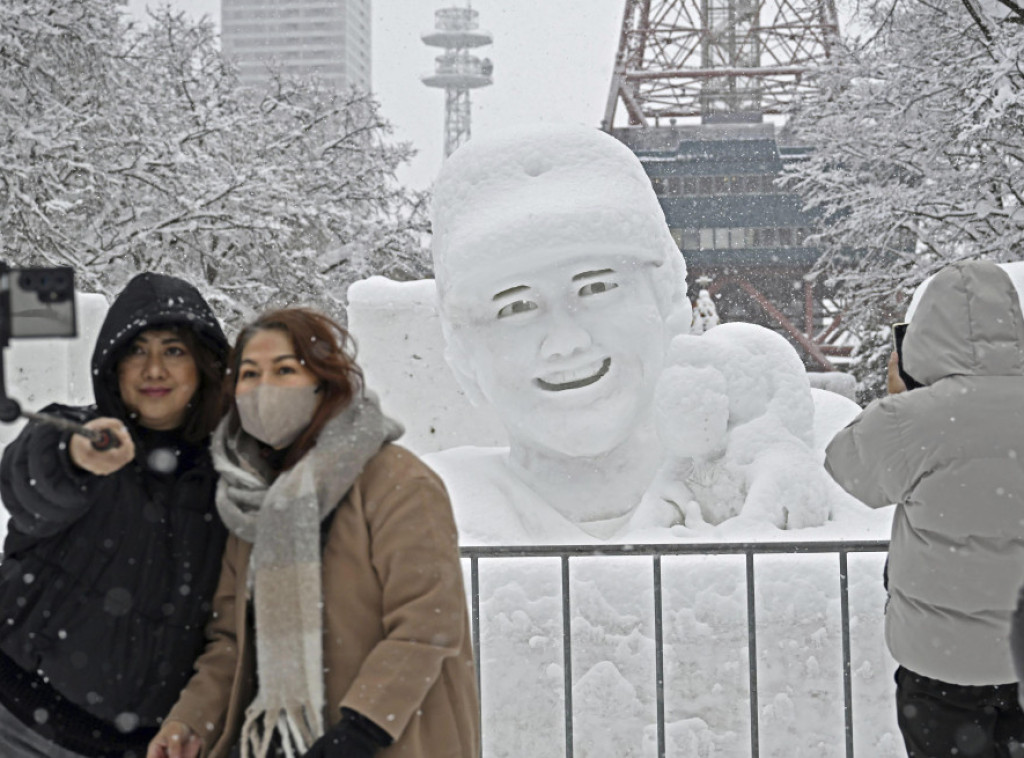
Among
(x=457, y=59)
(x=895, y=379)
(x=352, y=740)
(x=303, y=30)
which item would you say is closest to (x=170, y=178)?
(x=895, y=379)

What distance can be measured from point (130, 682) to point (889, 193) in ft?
46.1

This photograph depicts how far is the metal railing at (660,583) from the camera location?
3908 mm

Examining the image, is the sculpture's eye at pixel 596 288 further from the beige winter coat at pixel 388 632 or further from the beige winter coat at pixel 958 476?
the beige winter coat at pixel 388 632

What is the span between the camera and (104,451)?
2.28 m

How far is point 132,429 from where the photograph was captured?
8.45 feet

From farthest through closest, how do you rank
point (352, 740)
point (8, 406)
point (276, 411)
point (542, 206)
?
point (542, 206), point (276, 411), point (352, 740), point (8, 406)

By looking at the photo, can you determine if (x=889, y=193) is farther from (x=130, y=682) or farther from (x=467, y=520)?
(x=130, y=682)

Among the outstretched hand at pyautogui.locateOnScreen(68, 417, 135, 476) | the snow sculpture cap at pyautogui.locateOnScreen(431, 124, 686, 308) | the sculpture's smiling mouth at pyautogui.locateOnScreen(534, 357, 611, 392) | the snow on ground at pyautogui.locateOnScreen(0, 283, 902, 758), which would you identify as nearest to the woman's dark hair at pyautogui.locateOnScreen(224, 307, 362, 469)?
the outstretched hand at pyautogui.locateOnScreen(68, 417, 135, 476)

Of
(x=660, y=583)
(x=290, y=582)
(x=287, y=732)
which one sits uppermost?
(x=290, y=582)

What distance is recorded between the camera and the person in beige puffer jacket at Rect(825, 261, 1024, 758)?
9.31 ft

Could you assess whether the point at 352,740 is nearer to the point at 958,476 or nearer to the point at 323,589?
the point at 323,589

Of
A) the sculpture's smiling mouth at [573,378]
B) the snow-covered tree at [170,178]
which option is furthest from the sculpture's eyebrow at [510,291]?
the snow-covered tree at [170,178]

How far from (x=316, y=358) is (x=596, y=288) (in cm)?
267

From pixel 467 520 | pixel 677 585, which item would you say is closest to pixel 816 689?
pixel 677 585
